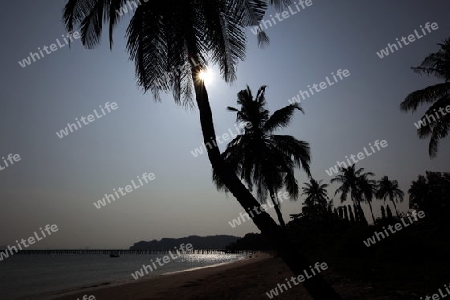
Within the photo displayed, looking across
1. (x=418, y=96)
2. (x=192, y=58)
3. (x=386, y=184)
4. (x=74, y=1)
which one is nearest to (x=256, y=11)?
(x=192, y=58)

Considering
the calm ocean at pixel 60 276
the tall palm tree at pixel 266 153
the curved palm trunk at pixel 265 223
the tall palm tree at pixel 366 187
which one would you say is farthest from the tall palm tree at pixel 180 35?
the tall palm tree at pixel 366 187

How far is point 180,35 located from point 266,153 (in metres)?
12.0

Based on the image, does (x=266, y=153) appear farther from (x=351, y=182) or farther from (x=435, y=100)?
(x=351, y=182)

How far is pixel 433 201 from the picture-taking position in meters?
29.9

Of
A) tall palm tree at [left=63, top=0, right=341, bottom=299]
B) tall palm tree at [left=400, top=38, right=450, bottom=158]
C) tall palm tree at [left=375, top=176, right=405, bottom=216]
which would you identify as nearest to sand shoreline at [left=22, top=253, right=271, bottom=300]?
tall palm tree at [left=63, top=0, right=341, bottom=299]

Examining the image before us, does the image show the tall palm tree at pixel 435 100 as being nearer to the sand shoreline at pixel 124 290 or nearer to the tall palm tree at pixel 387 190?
the sand shoreline at pixel 124 290

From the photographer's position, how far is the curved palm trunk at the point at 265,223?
13.3ft

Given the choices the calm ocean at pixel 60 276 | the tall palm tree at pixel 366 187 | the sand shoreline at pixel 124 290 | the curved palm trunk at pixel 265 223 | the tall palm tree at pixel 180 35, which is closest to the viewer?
the curved palm trunk at pixel 265 223

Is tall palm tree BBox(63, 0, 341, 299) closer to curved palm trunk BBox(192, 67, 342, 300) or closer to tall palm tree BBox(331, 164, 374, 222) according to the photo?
curved palm trunk BBox(192, 67, 342, 300)

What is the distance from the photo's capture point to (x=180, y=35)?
620 centimetres

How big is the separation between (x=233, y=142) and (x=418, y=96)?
1108 cm

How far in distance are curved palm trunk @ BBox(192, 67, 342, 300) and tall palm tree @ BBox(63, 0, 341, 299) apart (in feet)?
0.06

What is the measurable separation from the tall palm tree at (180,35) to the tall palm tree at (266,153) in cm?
1017

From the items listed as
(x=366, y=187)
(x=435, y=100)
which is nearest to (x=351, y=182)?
(x=366, y=187)
